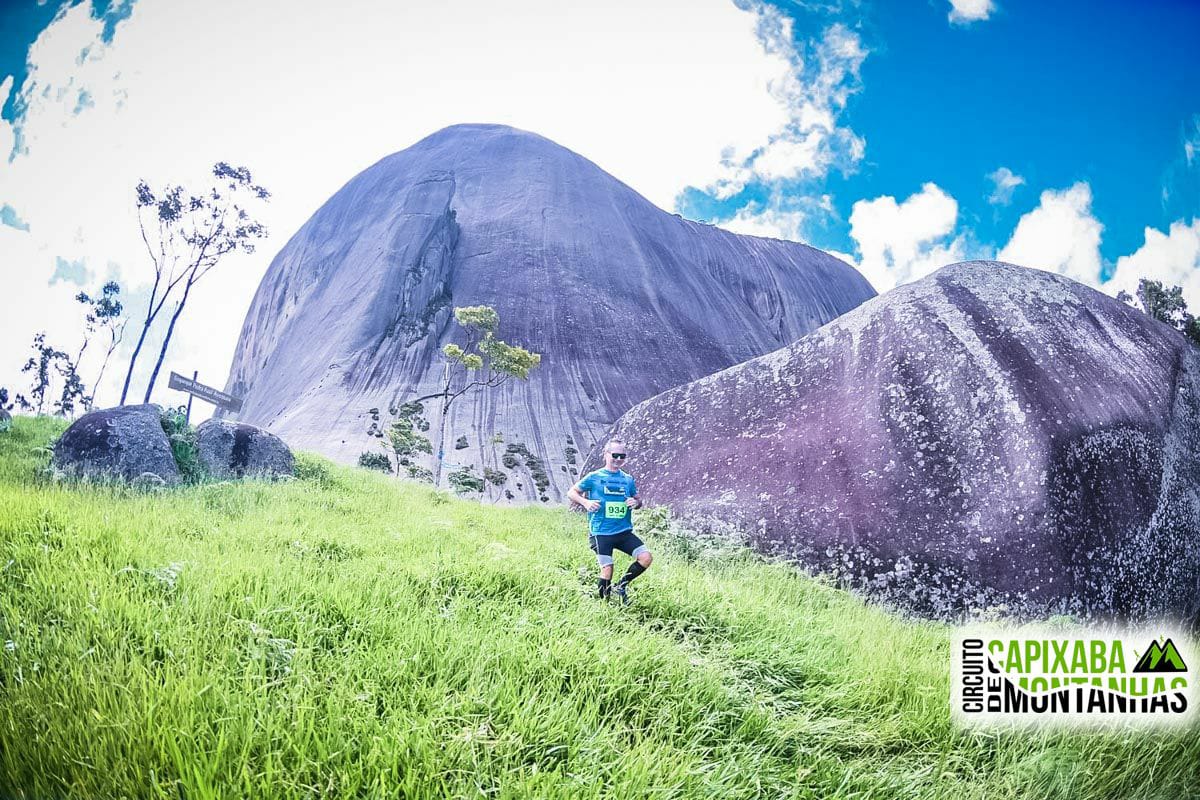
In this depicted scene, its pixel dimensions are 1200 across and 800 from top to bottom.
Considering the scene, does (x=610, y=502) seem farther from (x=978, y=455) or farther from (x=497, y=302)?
(x=497, y=302)

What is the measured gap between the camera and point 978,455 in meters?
8.09

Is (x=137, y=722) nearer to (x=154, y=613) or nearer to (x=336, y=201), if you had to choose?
(x=154, y=613)

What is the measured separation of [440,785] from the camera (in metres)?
2.51

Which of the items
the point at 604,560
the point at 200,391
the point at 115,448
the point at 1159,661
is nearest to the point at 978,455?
the point at 1159,661

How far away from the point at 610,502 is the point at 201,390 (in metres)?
24.2

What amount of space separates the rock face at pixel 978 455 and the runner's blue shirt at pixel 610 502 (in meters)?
3.95

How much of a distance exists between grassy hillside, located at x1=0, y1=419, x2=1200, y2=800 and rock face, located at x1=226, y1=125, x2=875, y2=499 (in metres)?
30.9

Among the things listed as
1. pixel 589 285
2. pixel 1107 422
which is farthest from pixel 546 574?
pixel 589 285

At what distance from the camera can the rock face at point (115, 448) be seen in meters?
9.08

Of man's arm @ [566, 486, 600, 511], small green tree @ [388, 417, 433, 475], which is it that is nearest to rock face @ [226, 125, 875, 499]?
small green tree @ [388, 417, 433, 475]

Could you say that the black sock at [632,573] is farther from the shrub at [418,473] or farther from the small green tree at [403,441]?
the small green tree at [403,441]

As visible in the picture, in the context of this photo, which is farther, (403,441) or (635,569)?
(403,441)

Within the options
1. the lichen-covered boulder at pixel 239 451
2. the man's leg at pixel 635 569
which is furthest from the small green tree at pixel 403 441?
the man's leg at pixel 635 569

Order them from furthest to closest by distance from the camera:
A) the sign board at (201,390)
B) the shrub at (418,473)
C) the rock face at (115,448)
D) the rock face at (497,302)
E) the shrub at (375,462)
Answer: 1. the rock face at (497,302)
2. the shrub at (418,473)
3. the shrub at (375,462)
4. the sign board at (201,390)
5. the rock face at (115,448)
